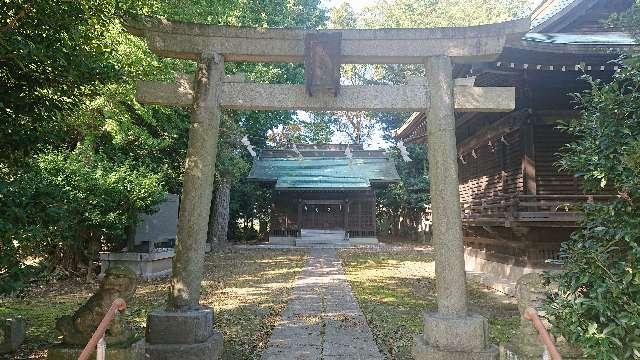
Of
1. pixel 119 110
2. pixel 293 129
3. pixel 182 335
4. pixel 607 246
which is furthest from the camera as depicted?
pixel 293 129

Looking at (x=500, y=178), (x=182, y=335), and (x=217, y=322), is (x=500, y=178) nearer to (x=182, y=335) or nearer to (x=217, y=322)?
(x=217, y=322)

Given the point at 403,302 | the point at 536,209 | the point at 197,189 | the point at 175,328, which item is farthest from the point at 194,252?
the point at 536,209

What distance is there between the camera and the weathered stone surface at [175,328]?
519 cm

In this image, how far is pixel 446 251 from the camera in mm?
5449

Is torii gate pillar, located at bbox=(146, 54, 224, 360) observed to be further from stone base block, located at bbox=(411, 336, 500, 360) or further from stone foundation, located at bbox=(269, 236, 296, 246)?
stone foundation, located at bbox=(269, 236, 296, 246)

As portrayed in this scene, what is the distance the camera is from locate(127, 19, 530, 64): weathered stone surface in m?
5.87

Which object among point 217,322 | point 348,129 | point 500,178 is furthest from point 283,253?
point 348,129

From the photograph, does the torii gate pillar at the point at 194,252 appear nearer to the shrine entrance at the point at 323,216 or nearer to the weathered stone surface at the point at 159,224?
the weathered stone surface at the point at 159,224

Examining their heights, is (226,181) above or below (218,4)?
below

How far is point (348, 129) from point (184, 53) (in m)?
34.4

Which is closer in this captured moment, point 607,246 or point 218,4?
point 607,246

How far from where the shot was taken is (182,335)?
205 inches

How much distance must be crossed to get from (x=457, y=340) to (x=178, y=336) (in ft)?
11.1

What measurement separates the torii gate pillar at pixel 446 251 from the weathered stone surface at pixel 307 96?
26 centimetres
